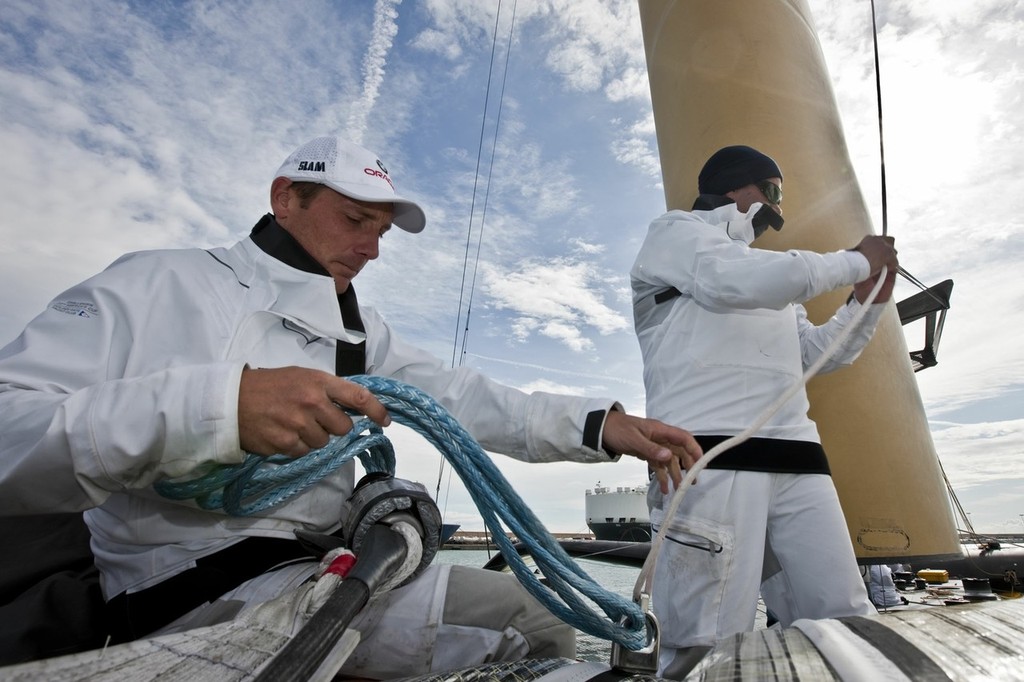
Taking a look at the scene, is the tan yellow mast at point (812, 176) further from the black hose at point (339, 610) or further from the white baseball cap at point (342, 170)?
the black hose at point (339, 610)

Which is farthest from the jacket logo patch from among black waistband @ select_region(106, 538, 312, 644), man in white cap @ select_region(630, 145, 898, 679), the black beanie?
the black beanie

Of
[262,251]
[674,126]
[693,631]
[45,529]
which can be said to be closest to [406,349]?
[262,251]

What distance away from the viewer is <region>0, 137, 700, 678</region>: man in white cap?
0.84m

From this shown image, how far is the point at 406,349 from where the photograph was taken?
170cm

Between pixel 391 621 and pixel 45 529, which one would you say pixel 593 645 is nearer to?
pixel 391 621

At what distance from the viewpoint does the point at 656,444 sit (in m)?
1.29

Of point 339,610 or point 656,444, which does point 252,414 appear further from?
point 656,444

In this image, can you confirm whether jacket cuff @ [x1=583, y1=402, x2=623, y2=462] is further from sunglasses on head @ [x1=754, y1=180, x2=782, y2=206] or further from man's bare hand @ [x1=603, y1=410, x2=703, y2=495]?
sunglasses on head @ [x1=754, y1=180, x2=782, y2=206]

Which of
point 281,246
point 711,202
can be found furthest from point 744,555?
point 281,246

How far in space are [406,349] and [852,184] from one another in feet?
11.4

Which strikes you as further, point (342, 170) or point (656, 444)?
point (342, 170)

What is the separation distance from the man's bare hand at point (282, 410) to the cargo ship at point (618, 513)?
31.2 m

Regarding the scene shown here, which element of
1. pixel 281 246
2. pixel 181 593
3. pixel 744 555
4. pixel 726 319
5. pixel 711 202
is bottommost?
pixel 181 593

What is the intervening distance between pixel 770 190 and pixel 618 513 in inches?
1250
